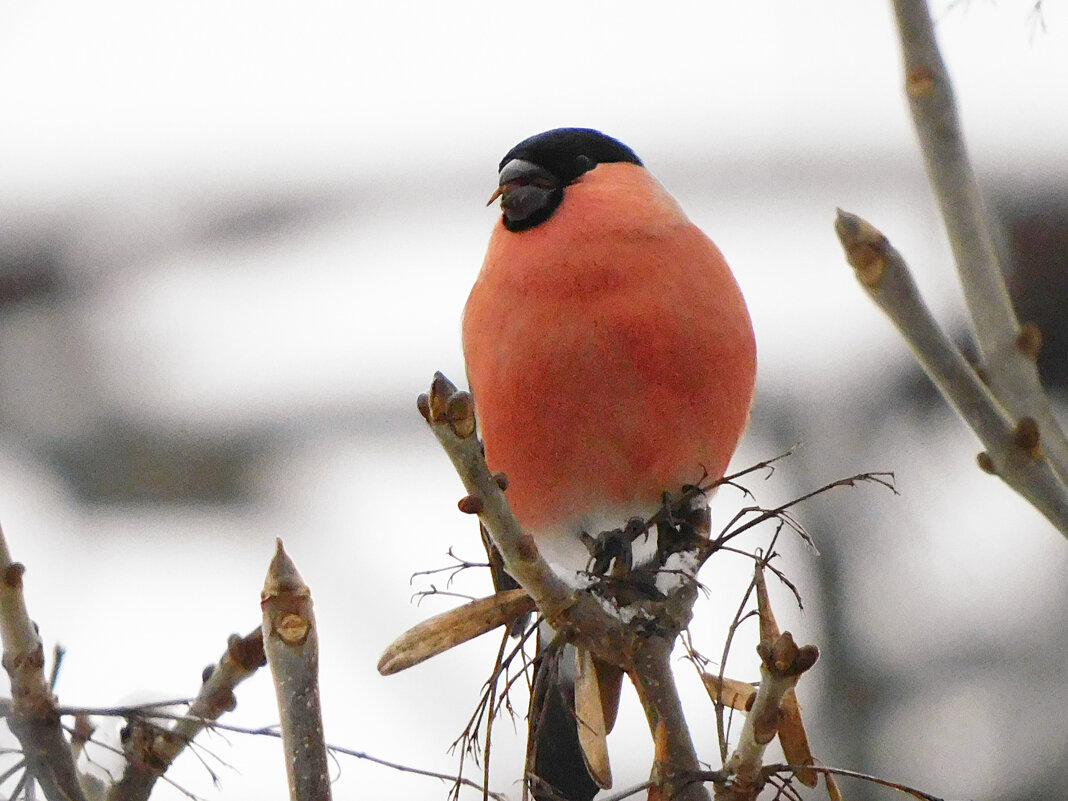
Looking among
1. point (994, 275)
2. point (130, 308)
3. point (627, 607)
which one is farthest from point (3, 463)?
point (994, 275)

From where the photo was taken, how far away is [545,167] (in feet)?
6.98

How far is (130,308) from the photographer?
3.09 metres

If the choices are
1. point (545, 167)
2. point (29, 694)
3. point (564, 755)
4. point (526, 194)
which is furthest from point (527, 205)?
point (29, 694)

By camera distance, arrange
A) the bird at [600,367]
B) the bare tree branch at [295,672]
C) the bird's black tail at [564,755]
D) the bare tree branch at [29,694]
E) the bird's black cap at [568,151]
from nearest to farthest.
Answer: the bare tree branch at [295,672] → the bare tree branch at [29,694] → the bird at [600,367] → the bird's black tail at [564,755] → the bird's black cap at [568,151]

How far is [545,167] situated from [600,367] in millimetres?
492

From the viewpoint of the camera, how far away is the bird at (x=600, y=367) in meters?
1.76

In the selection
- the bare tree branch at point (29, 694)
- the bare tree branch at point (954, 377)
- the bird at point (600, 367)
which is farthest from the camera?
the bird at point (600, 367)

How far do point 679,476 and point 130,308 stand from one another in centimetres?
167

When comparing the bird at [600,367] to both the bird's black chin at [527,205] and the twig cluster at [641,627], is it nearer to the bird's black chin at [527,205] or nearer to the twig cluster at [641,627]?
the bird's black chin at [527,205]

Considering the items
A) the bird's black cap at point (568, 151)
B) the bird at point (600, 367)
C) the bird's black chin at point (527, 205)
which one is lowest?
the bird at point (600, 367)

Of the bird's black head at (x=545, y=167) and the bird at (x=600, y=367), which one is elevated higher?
the bird's black head at (x=545, y=167)

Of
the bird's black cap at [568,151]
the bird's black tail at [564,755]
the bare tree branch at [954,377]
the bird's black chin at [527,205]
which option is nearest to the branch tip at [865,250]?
the bare tree branch at [954,377]

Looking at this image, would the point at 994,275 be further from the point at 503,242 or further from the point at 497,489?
the point at 503,242

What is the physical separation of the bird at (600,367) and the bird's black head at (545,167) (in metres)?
0.03
